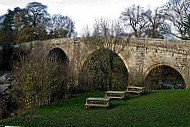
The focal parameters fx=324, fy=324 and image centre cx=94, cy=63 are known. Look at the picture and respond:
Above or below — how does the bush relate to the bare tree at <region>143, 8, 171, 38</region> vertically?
below

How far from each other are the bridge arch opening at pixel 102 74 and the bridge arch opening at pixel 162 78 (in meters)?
1.36

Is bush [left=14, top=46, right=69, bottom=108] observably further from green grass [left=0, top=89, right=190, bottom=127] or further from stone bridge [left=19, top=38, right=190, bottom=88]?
stone bridge [left=19, top=38, right=190, bottom=88]

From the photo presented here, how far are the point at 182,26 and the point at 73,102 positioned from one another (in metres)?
14.5

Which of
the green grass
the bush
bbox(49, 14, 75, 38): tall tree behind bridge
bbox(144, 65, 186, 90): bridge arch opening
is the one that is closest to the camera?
the green grass

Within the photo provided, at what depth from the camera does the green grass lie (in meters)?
8.19

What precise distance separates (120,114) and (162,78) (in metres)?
10.5

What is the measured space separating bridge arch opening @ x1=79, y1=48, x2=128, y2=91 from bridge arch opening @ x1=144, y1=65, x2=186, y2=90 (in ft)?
4.45

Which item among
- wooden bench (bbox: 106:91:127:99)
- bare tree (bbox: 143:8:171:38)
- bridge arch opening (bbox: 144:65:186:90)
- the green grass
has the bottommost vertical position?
the green grass

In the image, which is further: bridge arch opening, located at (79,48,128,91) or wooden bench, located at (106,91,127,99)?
bridge arch opening, located at (79,48,128,91)

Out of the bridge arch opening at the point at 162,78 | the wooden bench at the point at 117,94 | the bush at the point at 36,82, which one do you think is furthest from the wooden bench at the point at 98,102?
the bridge arch opening at the point at 162,78

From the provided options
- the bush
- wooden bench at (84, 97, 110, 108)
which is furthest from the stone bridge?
wooden bench at (84, 97, 110, 108)

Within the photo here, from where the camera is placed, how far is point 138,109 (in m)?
10.0

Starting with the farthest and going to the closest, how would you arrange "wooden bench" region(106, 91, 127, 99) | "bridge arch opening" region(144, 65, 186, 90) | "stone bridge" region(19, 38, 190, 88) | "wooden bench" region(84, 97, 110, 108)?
1. "bridge arch opening" region(144, 65, 186, 90)
2. "stone bridge" region(19, 38, 190, 88)
3. "wooden bench" region(106, 91, 127, 99)
4. "wooden bench" region(84, 97, 110, 108)

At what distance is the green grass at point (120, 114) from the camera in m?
8.19
